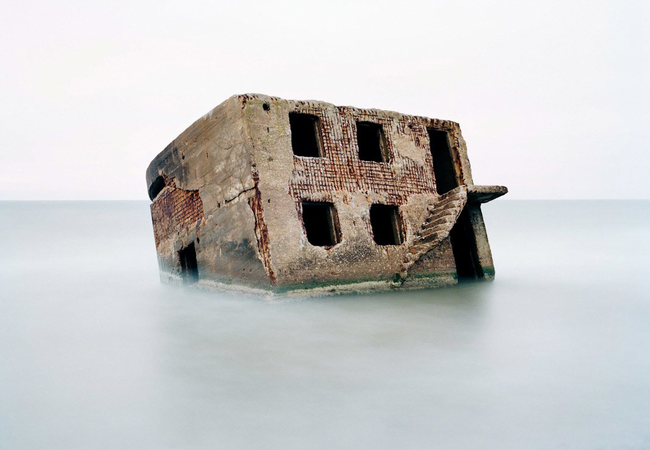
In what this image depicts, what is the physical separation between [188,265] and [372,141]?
4.63m

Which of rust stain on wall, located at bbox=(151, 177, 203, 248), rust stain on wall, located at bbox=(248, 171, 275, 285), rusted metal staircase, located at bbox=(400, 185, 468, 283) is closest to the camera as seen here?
rust stain on wall, located at bbox=(248, 171, 275, 285)

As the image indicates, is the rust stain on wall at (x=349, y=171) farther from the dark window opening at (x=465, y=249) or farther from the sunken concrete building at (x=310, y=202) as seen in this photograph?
the dark window opening at (x=465, y=249)

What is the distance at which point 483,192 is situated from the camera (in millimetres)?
8961

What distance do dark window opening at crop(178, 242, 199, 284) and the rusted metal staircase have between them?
12.9ft

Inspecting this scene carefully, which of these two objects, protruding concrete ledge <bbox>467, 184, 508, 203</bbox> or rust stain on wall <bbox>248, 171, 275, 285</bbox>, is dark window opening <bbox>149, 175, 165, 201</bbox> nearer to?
rust stain on wall <bbox>248, 171, 275, 285</bbox>

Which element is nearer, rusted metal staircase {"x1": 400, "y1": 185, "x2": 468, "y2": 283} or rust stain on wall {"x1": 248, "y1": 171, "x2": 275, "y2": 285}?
rust stain on wall {"x1": 248, "y1": 171, "x2": 275, "y2": 285}

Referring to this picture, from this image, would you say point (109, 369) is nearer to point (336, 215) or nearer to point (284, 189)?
point (284, 189)

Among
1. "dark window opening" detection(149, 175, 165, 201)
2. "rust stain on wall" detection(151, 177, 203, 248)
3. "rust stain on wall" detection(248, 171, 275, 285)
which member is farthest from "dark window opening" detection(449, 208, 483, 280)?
"dark window opening" detection(149, 175, 165, 201)

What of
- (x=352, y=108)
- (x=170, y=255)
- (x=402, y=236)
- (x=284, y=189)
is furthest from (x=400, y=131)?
(x=170, y=255)

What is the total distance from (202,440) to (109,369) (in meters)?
1.87

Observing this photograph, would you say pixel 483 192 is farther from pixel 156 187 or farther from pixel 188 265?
pixel 156 187

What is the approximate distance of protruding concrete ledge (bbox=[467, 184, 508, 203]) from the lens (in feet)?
29.0

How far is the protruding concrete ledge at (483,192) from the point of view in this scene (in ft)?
29.0

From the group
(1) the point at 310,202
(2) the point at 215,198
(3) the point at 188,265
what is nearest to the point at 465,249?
(1) the point at 310,202
